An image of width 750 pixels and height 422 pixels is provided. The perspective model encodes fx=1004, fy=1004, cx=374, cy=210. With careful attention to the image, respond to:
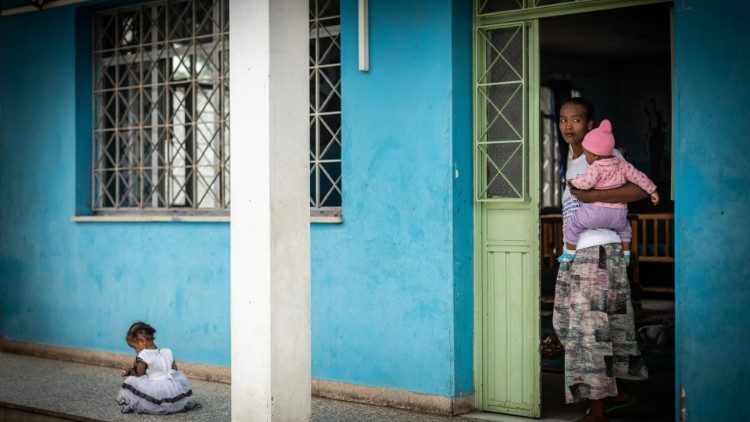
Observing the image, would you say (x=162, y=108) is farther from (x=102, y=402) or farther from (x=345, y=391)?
(x=345, y=391)

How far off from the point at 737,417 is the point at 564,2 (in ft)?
8.38

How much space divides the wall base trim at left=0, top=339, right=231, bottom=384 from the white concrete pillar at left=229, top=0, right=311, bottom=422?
7.46 ft

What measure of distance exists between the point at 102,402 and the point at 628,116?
430 inches

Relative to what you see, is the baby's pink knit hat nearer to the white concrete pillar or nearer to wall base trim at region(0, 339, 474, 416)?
the white concrete pillar

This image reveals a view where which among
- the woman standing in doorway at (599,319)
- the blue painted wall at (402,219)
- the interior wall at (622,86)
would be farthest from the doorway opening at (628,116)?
the woman standing in doorway at (599,319)

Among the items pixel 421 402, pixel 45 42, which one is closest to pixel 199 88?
pixel 45 42

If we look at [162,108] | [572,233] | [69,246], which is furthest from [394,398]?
[69,246]

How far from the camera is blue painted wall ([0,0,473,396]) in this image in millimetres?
6293

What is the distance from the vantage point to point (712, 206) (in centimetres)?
525

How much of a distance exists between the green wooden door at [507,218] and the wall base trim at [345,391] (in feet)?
0.89

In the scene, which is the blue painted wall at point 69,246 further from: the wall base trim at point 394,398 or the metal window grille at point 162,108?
the wall base trim at point 394,398

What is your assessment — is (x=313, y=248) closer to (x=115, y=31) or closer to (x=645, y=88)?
(x=115, y=31)

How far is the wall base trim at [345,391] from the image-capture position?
629cm

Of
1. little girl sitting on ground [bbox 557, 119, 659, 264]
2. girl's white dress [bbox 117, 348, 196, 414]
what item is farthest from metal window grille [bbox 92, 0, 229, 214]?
little girl sitting on ground [bbox 557, 119, 659, 264]
